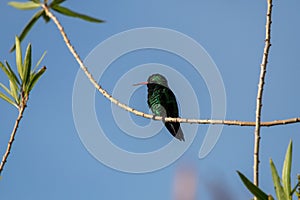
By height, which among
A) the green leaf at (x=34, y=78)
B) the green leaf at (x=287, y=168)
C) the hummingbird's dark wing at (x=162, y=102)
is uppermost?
the hummingbird's dark wing at (x=162, y=102)

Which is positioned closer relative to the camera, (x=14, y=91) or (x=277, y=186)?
(x=277, y=186)

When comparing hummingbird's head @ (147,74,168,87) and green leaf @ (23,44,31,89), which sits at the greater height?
hummingbird's head @ (147,74,168,87)

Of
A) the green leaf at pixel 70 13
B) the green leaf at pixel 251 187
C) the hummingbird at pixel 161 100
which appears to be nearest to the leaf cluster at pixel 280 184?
the green leaf at pixel 251 187

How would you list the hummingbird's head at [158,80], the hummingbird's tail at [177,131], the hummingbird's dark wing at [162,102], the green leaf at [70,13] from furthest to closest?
the hummingbird's head at [158,80] < the hummingbird's dark wing at [162,102] < the hummingbird's tail at [177,131] < the green leaf at [70,13]

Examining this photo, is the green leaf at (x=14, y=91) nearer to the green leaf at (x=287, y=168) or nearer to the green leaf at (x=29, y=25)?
the green leaf at (x=29, y=25)

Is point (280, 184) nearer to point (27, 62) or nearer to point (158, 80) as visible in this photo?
point (27, 62)

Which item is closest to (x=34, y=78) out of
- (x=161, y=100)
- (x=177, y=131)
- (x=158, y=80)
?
(x=177, y=131)

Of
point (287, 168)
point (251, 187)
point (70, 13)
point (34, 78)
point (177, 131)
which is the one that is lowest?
point (251, 187)

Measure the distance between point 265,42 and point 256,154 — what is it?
0.70 meters

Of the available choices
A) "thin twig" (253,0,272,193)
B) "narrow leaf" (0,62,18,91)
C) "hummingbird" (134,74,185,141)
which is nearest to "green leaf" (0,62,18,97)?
"narrow leaf" (0,62,18,91)

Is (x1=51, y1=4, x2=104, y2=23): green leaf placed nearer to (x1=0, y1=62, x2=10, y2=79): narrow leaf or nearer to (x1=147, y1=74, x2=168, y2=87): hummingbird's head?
(x1=0, y1=62, x2=10, y2=79): narrow leaf

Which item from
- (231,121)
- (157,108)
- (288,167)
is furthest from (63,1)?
(157,108)

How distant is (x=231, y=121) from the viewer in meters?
2.83

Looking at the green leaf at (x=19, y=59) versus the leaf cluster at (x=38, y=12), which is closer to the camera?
the leaf cluster at (x=38, y=12)
